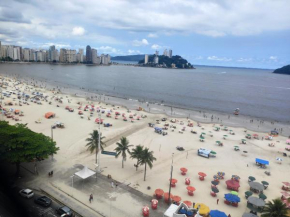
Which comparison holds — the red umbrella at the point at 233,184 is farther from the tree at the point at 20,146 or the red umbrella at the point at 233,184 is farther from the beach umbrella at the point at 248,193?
the tree at the point at 20,146

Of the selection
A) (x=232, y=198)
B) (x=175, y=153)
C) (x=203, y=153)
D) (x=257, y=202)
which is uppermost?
(x=257, y=202)

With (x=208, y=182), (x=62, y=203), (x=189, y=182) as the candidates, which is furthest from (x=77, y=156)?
(x=208, y=182)

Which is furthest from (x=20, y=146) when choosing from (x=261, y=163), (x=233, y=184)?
(x=261, y=163)

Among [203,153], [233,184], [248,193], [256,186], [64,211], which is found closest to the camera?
[64,211]

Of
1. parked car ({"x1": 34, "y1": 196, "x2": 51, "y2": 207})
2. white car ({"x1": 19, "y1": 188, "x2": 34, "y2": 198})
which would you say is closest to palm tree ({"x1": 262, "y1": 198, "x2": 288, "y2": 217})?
parked car ({"x1": 34, "y1": 196, "x2": 51, "y2": 207})

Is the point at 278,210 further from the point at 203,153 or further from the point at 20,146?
the point at 20,146

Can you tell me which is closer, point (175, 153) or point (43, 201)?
point (43, 201)

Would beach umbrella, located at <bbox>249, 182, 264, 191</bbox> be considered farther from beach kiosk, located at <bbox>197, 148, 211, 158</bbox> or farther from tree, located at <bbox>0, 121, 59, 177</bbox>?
tree, located at <bbox>0, 121, 59, 177</bbox>

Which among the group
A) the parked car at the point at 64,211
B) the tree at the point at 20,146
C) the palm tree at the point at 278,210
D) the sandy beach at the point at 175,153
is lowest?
the sandy beach at the point at 175,153

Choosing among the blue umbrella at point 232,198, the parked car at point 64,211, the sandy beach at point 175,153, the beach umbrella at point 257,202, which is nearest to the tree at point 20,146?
the sandy beach at point 175,153
